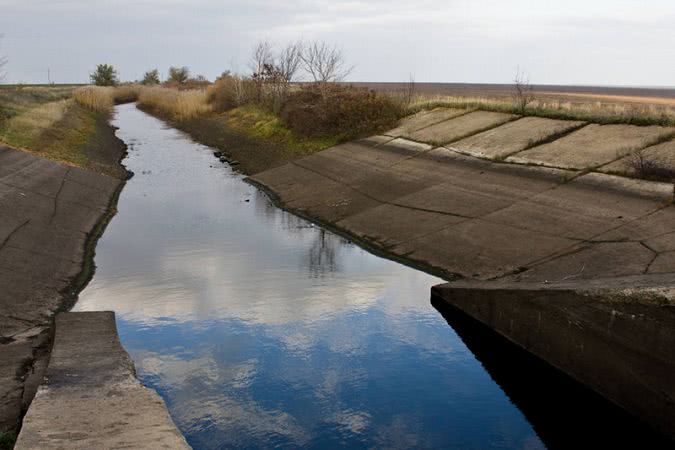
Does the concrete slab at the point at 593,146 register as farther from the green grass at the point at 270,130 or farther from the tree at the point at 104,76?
the tree at the point at 104,76

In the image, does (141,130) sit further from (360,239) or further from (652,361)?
(652,361)

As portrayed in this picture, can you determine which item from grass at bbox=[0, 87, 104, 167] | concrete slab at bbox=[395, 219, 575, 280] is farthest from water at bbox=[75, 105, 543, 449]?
grass at bbox=[0, 87, 104, 167]

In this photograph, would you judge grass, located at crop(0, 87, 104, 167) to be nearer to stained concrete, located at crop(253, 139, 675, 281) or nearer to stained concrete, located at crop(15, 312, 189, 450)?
stained concrete, located at crop(253, 139, 675, 281)

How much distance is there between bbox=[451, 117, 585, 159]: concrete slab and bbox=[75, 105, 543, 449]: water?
7.13 m

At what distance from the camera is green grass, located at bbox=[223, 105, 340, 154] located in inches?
1324

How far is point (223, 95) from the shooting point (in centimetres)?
5803

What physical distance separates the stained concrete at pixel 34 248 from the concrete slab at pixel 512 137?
12982 mm

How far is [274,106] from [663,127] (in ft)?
92.1

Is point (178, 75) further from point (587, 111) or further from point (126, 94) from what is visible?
point (587, 111)

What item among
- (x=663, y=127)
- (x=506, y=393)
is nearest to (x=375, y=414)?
(x=506, y=393)

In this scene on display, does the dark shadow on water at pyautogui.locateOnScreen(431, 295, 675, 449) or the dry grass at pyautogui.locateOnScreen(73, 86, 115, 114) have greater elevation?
the dry grass at pyautogui.locateOnScreen(73, 86, 115, 114)

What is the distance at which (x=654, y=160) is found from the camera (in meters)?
18.3

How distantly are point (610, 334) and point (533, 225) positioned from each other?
24.6 feet

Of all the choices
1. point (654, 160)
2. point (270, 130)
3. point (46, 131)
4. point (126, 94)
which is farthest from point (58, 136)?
point (126, 94)
